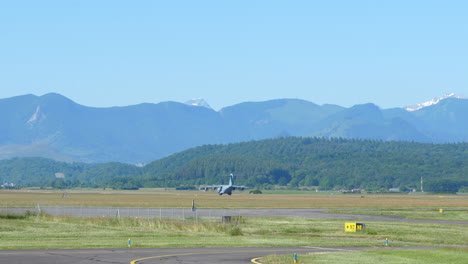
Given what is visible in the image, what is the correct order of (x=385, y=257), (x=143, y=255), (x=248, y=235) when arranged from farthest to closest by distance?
1. (x=248, y=235)
2. (x=385, y=257)
3. (x=143, y=255)

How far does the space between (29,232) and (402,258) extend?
32.5m

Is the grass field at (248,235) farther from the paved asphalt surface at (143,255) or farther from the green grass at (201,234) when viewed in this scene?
the paved asphalt surface at (143,255)

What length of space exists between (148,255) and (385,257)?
46.7ft

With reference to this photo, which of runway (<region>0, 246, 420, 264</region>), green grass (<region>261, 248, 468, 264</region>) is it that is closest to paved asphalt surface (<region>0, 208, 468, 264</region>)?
runway (<region>0, 246, 420, 264</region>)

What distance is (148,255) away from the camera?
174ft

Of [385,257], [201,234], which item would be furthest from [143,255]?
→ [201,234]

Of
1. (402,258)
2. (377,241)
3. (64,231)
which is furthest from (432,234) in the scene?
(64,231)

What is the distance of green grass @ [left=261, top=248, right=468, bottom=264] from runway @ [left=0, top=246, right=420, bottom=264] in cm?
235

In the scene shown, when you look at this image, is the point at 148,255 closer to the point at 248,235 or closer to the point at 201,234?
the point at 201,234

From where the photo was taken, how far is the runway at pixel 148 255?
49406mm

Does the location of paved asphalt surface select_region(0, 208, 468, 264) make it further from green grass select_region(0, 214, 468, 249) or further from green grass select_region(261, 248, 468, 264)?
green grass select_region(0, 214, 468, 249)

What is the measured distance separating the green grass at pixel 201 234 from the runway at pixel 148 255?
363cm

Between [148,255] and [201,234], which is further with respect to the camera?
[201,234]

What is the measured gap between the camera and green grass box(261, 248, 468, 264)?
50906mm
